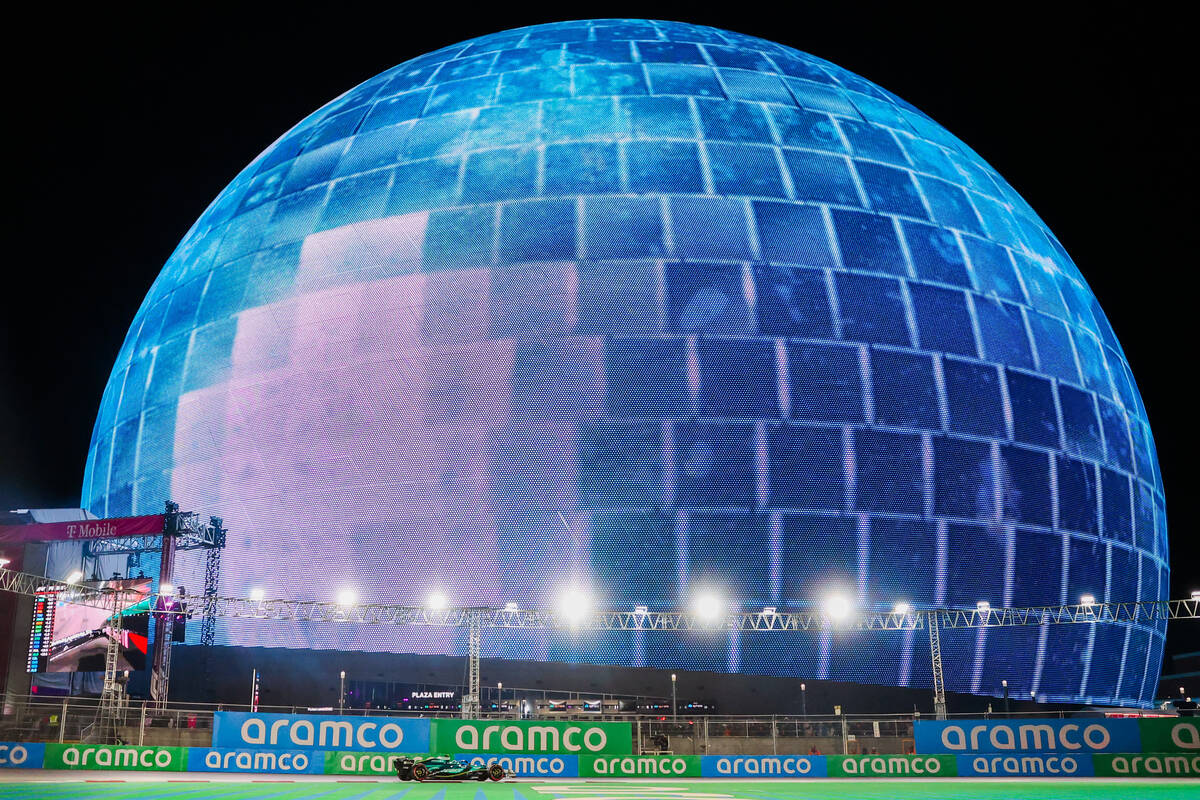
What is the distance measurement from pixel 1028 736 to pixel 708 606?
907cm

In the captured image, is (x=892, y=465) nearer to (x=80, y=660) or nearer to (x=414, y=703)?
(x=414, y=703)

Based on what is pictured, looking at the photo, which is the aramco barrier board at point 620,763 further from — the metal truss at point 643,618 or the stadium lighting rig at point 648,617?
the metal truss at point 643,618

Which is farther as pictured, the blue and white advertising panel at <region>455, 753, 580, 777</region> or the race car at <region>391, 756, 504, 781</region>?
the blue and white advertising panel at <region>455, 753, 580, 777</region>

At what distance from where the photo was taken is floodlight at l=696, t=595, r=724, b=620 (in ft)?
88.9

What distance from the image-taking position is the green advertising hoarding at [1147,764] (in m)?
26.9

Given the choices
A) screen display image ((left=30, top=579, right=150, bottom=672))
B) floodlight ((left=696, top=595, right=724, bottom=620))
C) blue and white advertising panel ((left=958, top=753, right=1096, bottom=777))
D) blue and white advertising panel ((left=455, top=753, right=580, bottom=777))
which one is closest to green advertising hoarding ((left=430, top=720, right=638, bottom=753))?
blue and white advertising panel ((left=455, top=753, right=580, bottom=777))

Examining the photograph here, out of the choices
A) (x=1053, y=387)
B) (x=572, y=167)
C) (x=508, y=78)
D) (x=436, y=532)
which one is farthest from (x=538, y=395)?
(x=1053, y=387)

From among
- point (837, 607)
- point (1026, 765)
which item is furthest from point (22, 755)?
point (1026, 765)

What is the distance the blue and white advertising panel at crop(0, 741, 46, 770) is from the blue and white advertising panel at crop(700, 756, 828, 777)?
55.7 feet

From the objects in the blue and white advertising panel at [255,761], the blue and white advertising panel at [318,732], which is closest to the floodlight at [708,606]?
the blue and white advertising panel at [318,732]

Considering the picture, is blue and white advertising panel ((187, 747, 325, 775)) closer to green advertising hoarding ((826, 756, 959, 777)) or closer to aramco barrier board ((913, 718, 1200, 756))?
green advertising hoarding ((826, 756, 959, 777))

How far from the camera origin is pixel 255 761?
88.4 feet

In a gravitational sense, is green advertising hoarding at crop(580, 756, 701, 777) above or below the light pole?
below

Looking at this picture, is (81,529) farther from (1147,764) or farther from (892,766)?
(1147,764)
